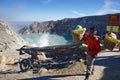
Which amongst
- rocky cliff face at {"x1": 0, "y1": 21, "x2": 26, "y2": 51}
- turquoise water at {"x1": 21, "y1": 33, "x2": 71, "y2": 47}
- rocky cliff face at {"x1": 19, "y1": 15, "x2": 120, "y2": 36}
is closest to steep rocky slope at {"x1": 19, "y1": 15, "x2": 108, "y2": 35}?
rocky cliff face at {"x1": 19, "y1": 15, "x2": 120, "y2": 36}

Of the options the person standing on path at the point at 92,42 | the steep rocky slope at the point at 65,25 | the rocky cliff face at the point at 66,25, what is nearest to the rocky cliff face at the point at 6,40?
the person standing on path at the point at 92,42

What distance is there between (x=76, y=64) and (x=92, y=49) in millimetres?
4063

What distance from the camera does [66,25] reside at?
157 metres

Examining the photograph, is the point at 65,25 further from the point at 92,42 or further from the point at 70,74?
the point at 92,42

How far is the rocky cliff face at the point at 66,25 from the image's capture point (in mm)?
124250

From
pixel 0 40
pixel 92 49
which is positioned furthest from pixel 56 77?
pixel 0 40

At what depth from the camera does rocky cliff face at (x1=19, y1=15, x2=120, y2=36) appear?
124250 millimetres

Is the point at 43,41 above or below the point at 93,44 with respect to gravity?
below

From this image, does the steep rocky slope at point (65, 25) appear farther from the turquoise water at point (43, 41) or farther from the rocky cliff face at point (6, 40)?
the rocky cliff face at point (6, 40)

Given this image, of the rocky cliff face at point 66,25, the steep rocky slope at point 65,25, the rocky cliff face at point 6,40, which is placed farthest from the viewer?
the steep rocky slope at point 65,25

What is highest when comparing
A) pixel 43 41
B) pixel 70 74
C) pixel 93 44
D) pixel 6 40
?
pixel 93 44

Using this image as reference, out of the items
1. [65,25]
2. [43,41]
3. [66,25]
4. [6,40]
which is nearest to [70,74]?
[6,40]

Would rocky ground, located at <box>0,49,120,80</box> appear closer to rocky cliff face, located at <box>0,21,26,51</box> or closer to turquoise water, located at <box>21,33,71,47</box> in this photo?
rocky cliff face, located at <box>0,21,26,51</box>

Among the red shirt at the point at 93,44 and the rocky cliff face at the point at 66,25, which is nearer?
the red shirt at the point at 93,44
